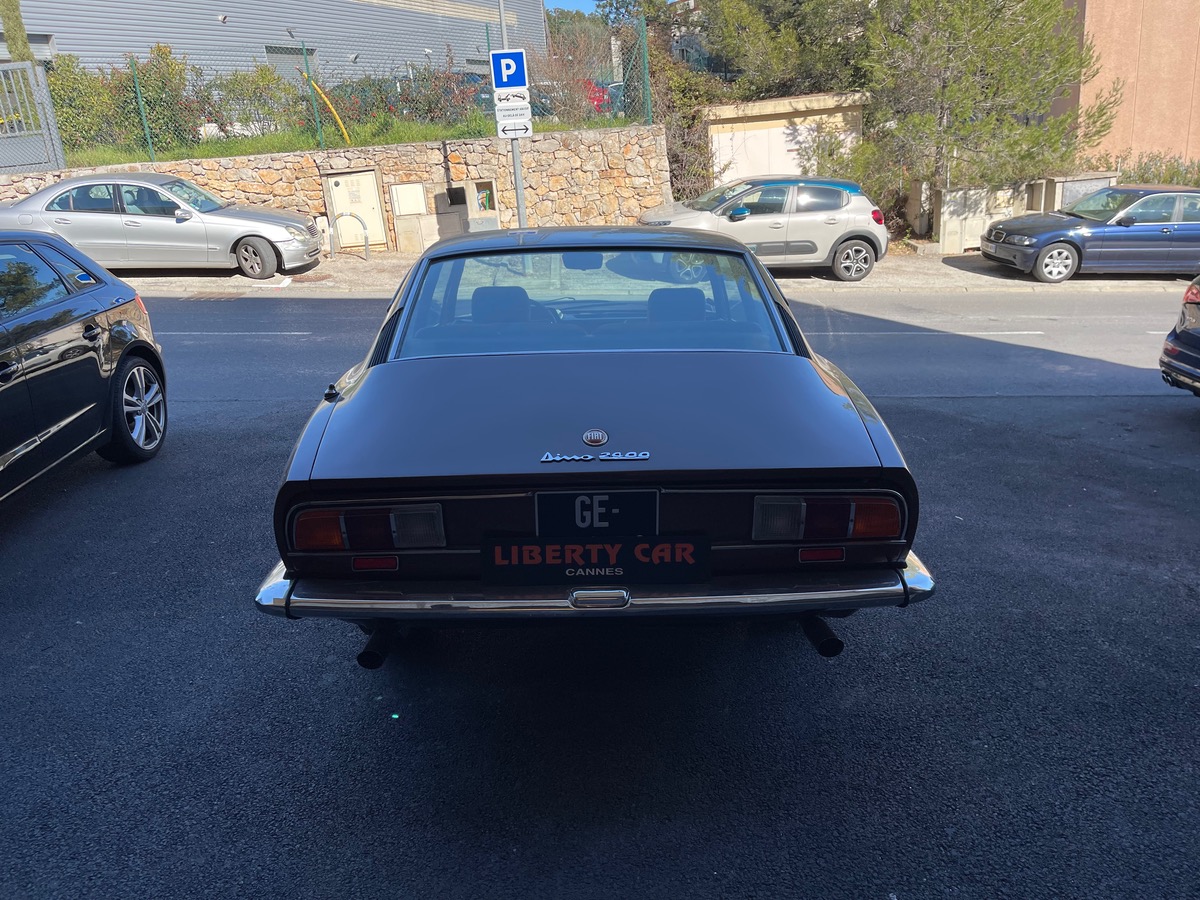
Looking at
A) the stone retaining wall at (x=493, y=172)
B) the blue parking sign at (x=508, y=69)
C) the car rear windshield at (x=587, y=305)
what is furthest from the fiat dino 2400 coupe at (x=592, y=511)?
the stone retaining wall at (x=493, y=172)

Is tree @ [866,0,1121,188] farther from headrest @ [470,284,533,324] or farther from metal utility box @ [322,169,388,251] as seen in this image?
headrest @ [470,284,533,324]

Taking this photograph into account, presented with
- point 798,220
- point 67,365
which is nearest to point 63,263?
point 67,365

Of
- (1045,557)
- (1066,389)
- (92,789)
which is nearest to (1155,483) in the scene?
(1045,557)

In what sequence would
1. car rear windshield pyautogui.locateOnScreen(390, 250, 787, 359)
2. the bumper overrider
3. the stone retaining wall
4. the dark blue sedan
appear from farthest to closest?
the stone retaining wall < the dark blue sedan < car rear windshield pyautogui.locateOnScreen(390, 250, 787, 359) < the bumper overrider

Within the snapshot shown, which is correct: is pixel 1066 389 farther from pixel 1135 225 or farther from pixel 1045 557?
pixel 1135 225

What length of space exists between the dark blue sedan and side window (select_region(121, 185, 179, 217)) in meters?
13.7

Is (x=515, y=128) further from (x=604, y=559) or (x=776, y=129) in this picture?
(x=604, y=559)

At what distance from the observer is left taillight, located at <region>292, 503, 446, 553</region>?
2.91 m

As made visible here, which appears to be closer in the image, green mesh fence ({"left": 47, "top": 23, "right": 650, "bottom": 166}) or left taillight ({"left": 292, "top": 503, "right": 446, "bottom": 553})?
left taillight ({"left": 292, "top": 503, "right": 446, "bottom": 553})

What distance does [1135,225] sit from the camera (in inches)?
610

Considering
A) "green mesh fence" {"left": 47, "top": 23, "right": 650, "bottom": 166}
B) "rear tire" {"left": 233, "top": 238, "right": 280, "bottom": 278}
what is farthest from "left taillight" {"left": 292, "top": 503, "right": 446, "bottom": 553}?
"green mesh fence" {"left": 47, "top": 23, "right": 650, "bottom": 166}

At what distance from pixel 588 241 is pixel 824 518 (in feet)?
6.57

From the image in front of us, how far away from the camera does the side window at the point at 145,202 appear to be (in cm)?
1470

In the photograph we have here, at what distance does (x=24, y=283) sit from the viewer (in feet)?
17.7
